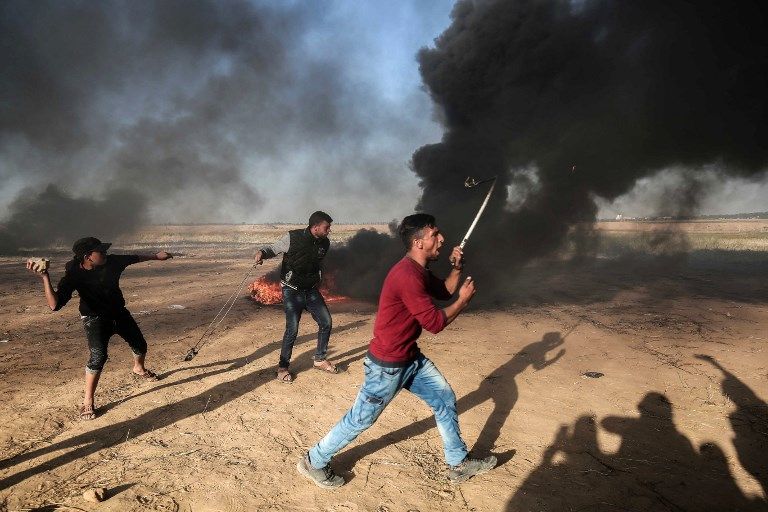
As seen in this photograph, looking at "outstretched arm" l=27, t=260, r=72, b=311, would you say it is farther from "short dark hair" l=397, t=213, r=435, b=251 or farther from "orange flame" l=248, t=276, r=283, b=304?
"orange flame" l=248, t=276, r=283, b=304

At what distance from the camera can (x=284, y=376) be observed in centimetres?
566

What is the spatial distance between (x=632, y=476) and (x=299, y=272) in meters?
4.45

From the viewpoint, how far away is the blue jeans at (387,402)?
3.07 metres

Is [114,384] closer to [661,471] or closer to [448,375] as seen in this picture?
[448,375]

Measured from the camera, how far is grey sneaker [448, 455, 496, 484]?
3.33 metres

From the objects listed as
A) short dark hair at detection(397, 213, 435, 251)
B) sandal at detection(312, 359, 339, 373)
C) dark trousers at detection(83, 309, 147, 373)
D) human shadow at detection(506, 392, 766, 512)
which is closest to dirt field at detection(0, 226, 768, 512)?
human shadow at detection(506, 392, 766, 512)

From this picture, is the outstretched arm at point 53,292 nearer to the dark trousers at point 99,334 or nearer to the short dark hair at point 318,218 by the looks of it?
the dark trousers at point 99,334

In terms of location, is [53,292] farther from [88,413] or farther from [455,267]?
[455,267]

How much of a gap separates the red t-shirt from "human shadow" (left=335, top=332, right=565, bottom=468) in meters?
1.41

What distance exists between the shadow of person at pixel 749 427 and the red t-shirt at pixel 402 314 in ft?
10.8

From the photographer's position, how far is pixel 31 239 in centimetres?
3525

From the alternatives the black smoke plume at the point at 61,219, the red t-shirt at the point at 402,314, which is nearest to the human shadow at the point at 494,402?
the red t-shirt at the point at 402,314

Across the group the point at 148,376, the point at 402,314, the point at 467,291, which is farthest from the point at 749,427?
the point at 148,376

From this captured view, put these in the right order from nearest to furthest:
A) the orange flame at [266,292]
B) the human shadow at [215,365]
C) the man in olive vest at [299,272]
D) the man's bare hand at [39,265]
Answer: the man's bare hand at [39,265]
the human shadow at [215,365]
the man in olive vest at [299,272]
the orange flame at [266,292]
